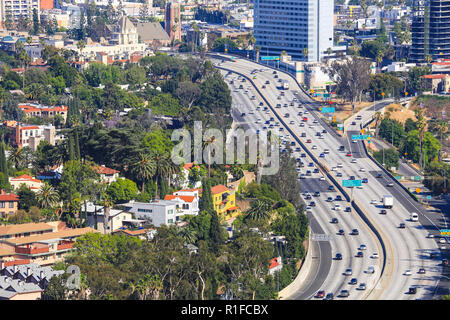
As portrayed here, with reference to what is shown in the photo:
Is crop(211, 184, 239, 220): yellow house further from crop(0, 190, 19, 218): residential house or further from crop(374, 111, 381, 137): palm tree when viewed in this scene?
crop(374, 111, 381, 137): palm tree

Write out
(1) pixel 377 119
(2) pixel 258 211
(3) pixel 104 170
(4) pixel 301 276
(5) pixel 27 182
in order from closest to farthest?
(4) pixel 301 276 → (2) pixel 258 211 → (5) pixel 27 182 → (3) pixel 104 170 → (1) pixel 377 119

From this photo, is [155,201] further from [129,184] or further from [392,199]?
[392,199]

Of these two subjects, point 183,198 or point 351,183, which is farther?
point 351,183

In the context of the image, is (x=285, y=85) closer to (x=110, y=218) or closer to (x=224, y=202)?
(x=224, y=202)

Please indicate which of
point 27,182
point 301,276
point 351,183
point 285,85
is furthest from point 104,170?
point 285,85

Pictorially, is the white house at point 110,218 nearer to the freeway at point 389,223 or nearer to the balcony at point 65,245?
the balcony at point 65,245

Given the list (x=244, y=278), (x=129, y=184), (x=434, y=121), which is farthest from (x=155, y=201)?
(x=434, y=121)

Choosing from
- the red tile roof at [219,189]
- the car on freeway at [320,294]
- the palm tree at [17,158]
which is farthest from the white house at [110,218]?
the car on freeway at [320,294]
